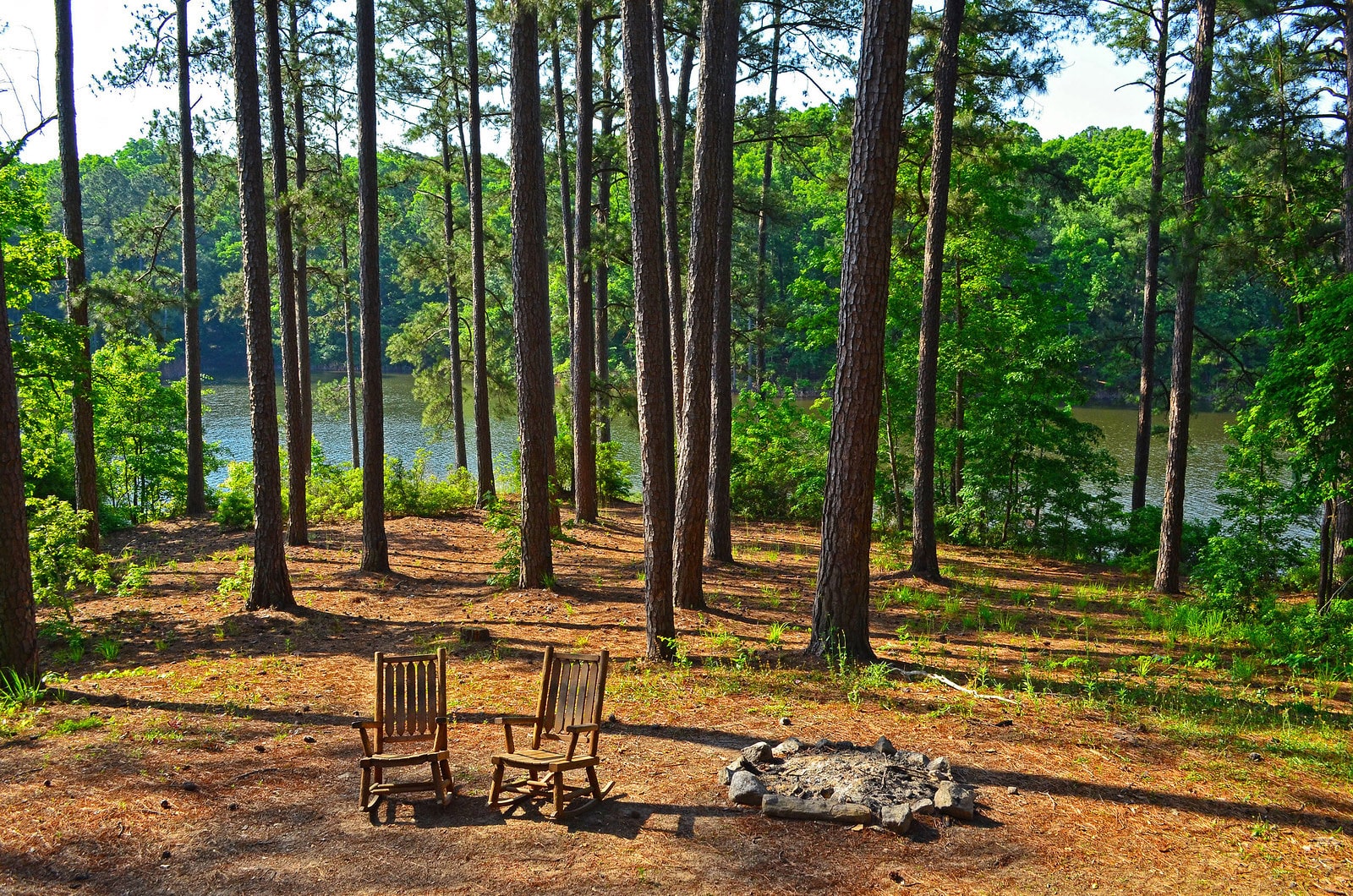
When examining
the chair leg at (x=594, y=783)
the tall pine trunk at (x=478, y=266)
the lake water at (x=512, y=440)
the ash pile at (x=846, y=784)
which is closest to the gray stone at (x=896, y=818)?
the ash pile at (x=846, y=784)

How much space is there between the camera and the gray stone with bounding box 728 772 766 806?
17.2ft

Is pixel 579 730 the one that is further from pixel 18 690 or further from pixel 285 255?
pixel 285 255

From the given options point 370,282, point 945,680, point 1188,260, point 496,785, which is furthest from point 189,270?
point 1188,260

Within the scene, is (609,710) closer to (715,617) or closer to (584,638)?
(584,638)

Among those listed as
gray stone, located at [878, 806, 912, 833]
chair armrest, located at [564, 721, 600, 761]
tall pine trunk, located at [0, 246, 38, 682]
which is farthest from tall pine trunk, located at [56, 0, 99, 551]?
gray stone, located at [878, 806, 912, 833]

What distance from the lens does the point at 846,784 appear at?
5.25 metres

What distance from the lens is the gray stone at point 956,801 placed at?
5020 millimetres

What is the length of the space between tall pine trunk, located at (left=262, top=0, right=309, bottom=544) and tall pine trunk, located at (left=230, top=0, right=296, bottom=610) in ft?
5.16

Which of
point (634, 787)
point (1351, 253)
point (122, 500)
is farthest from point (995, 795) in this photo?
point (122, 500)

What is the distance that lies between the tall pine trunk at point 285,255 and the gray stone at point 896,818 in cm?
919

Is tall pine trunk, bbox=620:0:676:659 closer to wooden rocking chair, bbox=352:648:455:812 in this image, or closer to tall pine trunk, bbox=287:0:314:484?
wooden rocking chair, bbox=352:648:455:812

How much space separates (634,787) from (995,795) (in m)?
2.25

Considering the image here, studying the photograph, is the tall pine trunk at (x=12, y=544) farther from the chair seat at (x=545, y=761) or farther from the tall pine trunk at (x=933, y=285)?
the tall pine trunk at (x=933, y=285)

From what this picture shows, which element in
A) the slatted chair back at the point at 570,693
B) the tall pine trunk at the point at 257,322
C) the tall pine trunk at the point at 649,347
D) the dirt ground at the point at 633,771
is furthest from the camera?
the tall pine trunk at the point at 257,322
